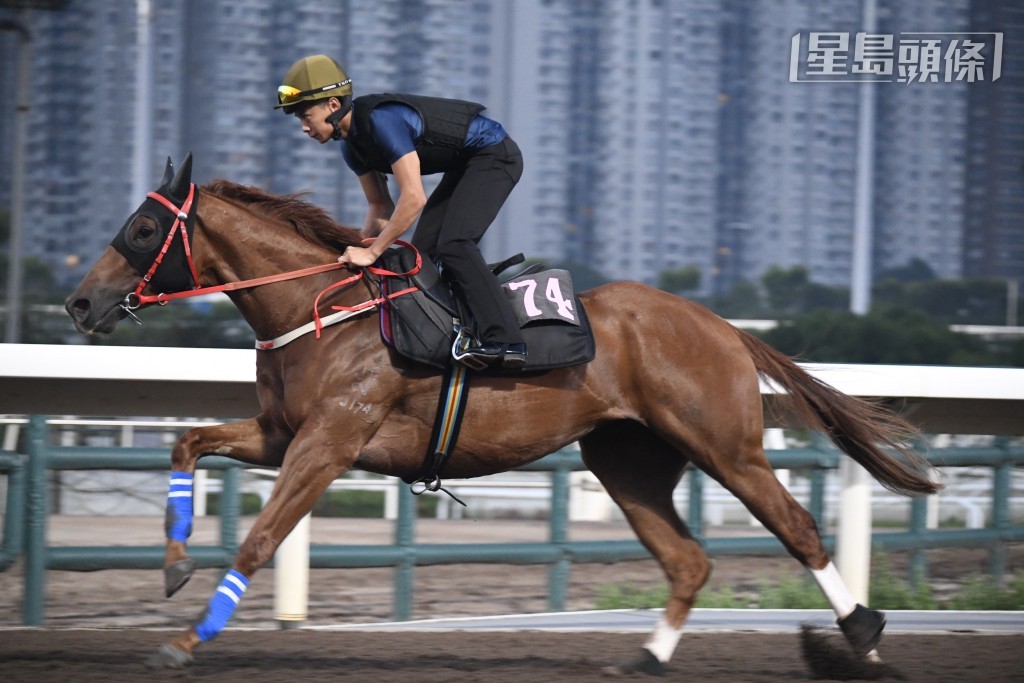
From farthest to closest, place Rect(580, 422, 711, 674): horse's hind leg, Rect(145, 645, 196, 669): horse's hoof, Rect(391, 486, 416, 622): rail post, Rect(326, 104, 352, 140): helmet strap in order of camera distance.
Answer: Rect(391, 486, 416, 622): rail post → Rect(580, 422, 711, 674): horse's hind leg → Rect(326, 104, 352, 140): helmet strap → Rect(145, 645, 196, 669): horse's hoof

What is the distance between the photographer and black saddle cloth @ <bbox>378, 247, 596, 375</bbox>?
13.4ft

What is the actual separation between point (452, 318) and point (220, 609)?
1.14m

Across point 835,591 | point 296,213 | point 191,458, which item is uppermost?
point 296,213

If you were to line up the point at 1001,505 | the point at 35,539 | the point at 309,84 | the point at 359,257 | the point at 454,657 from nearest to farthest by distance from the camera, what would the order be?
the point at 309,84, the point at 359,257, the point at 454,657, the point at 35,539, the point at 1001,505

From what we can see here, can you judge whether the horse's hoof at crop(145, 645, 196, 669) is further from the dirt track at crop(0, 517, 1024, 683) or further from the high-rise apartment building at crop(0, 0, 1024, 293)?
the high-rise apartment building at crop(0, 0, 1024, 293)

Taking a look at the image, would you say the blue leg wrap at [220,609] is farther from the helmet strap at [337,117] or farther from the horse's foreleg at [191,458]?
the helmet strap at [337,117]

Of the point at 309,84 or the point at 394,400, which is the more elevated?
the point at 309,84

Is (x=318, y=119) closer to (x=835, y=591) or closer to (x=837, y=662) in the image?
(x=835, y=591)

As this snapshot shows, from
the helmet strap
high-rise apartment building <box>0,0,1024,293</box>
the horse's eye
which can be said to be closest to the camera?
the horse's eye

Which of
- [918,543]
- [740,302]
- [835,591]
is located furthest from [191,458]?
[740,302]

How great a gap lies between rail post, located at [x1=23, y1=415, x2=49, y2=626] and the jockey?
1.81 m

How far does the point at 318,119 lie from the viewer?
4.11 metres

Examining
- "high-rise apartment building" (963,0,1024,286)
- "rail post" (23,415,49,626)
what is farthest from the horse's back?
"high-rise apartment building" (963,0,1024,286)

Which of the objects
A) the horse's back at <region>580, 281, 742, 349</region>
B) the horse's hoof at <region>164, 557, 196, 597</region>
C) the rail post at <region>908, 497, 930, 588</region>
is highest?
the horse's back at <region>580, 281, 742, 349</region>
